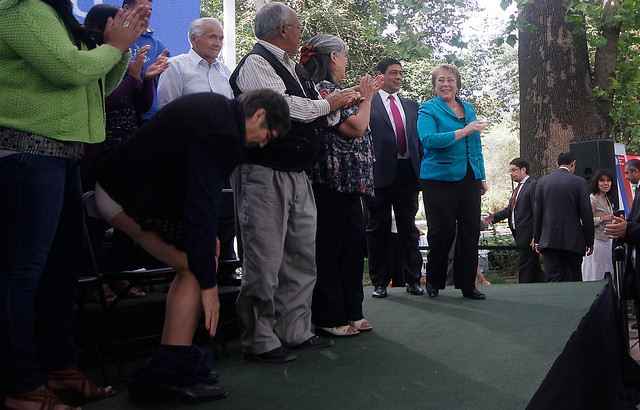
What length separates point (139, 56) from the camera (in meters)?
3.15

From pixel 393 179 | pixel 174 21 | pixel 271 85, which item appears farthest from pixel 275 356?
pixel 174 21

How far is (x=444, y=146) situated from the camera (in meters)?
4.74

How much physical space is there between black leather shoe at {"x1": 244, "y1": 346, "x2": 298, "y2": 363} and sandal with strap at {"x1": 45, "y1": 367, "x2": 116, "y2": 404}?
2.70ft

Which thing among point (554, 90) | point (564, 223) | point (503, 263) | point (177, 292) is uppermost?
point (554, 90)

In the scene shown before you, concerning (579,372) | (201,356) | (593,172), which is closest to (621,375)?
(579,372)

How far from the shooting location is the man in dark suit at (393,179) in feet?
16.2

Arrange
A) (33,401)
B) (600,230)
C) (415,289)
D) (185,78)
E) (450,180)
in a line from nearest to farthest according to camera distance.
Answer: (33,401) < (185,78) < (450,180) < (415,289) < (600,230)

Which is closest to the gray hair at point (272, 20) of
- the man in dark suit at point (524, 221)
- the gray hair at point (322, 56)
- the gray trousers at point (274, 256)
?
the gray hair at point (322, 56)

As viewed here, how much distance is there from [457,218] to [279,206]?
224 centimetres

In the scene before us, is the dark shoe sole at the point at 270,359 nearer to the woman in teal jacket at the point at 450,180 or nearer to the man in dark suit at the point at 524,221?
the woman in teal jacket at the point at 450,180

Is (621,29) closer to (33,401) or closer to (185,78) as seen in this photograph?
(185,78)

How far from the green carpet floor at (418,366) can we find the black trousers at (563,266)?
8.72 ft

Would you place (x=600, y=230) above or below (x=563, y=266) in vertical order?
above

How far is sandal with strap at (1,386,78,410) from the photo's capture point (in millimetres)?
2016
